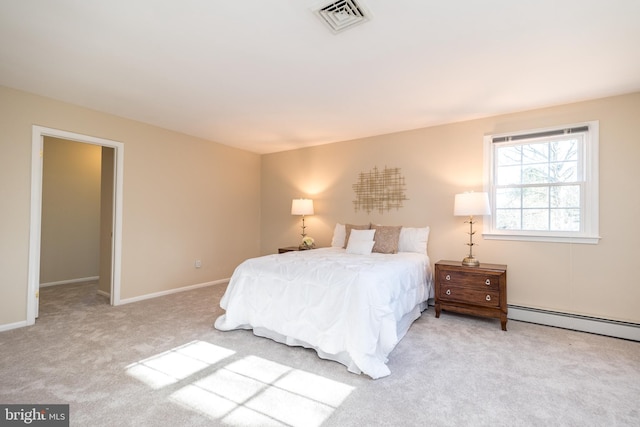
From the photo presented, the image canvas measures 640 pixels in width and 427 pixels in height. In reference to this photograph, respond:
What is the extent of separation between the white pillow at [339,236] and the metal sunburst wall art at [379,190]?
413 millimetres

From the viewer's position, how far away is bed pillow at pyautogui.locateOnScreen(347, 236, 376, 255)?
3.72 m

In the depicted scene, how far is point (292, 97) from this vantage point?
3199 millimetres

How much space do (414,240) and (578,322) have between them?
73.0 inches

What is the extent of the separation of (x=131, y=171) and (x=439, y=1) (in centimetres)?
401

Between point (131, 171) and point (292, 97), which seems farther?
point (131, 171)

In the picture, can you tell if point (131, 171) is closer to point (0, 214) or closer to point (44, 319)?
point (0, 214)

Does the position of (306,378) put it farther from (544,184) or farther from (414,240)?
(544,184)

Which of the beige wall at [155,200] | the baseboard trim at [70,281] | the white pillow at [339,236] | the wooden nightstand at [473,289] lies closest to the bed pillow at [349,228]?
the white pillow at [339,236]

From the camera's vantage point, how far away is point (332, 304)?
8.01ft

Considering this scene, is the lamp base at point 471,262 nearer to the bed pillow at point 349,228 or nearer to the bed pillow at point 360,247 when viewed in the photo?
the bed pillow at point 360,247

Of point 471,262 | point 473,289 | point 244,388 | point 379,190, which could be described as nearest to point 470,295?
point 473,289

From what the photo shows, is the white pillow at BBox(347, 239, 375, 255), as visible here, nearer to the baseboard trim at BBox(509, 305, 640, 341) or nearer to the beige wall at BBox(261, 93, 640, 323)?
the beige wall at BBox(261, 93, 640, 323)

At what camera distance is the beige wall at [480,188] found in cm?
300

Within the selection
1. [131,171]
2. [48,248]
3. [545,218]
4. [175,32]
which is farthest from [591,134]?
[48,248]
